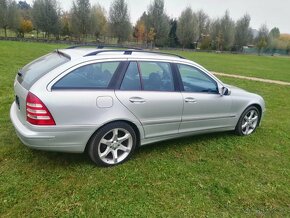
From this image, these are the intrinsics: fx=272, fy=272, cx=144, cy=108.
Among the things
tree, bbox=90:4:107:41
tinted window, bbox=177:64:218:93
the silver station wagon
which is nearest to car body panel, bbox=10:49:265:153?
the silver station wagon

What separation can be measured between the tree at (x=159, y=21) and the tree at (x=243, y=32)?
2230 centimetres

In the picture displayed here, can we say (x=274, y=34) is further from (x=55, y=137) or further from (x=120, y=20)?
(x=55, y=137)

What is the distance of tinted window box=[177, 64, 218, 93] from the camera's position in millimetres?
4336

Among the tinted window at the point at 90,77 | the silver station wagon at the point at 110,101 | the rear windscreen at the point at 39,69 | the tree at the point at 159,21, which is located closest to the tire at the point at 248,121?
the silver station wagon at the point at 110,101

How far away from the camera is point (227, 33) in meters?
71.1

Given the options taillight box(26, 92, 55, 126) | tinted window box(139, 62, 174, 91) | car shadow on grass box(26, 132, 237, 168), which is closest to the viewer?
taillight box(26, 92, 55, 126)

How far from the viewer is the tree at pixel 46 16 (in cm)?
5061

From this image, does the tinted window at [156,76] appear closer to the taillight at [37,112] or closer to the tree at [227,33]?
the taillight at [37,112]

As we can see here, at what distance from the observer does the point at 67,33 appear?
57.0m

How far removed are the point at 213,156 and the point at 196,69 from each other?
1465 millimetres

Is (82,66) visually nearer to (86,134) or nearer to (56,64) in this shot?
(56,64)

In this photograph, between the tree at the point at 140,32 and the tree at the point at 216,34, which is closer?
the tree at the point at 140,32

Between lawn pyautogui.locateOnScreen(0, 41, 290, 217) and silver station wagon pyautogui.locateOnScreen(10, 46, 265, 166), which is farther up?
silver station wagon pyautogui.locateOnScreen(10, 46, 265, 166)

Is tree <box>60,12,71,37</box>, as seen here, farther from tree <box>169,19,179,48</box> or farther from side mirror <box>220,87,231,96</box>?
side mirror <box>220,87,231,96</box>
